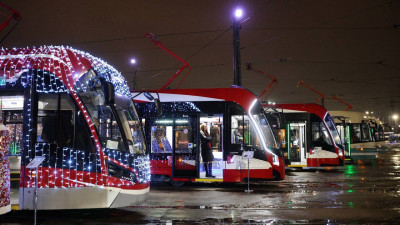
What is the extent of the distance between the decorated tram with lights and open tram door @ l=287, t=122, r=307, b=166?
1398cm

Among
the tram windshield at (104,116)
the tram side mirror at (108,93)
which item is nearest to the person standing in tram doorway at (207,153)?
the tram windshield at (104,116)

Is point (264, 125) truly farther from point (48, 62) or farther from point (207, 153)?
point (48, 62)

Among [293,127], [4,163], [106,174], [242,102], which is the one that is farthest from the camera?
[293,127]

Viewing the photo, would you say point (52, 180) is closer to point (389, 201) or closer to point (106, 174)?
point (106, 174)

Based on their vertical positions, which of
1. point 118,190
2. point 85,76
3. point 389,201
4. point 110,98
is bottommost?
point 389,201

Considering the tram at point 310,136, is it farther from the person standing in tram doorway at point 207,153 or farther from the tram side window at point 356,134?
the person standing in tram doorway at point 207,153

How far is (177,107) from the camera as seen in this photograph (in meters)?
14.4

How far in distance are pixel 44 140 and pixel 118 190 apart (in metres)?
1.82

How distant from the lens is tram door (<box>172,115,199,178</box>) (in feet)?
46.7

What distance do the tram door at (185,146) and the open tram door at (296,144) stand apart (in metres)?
8.48

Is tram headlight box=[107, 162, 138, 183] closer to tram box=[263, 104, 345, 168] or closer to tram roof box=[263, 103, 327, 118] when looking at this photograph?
tram box=[263, 104, 345, 168]

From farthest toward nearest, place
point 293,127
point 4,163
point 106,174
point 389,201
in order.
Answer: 1. point 293,127
2. point 389,201
3. point 106,174
4. point 4,163

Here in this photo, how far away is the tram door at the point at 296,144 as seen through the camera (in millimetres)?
21281

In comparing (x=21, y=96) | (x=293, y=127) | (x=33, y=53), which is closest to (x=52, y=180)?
(x=21, y=96)
